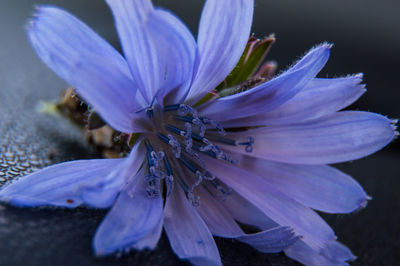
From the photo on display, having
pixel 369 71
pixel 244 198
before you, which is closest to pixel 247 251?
pixel 244 198

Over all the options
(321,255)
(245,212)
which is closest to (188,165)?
(245,212)

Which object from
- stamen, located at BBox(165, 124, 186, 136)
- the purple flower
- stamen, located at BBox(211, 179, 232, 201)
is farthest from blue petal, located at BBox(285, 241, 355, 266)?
stamen, located at BBox(165, 124, 186, 136)

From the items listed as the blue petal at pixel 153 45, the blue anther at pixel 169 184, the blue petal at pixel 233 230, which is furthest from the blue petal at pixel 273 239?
the blue petal at pixel 153 45

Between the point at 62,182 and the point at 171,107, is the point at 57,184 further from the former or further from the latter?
the point at 171,107

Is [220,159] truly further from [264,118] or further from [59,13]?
[59,13]

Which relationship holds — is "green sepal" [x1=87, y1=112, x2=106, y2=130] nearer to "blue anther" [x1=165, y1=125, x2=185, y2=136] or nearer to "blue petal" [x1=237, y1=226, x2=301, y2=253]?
"blue anther" [x1=165, y1=125, x2=185, y2=136]
